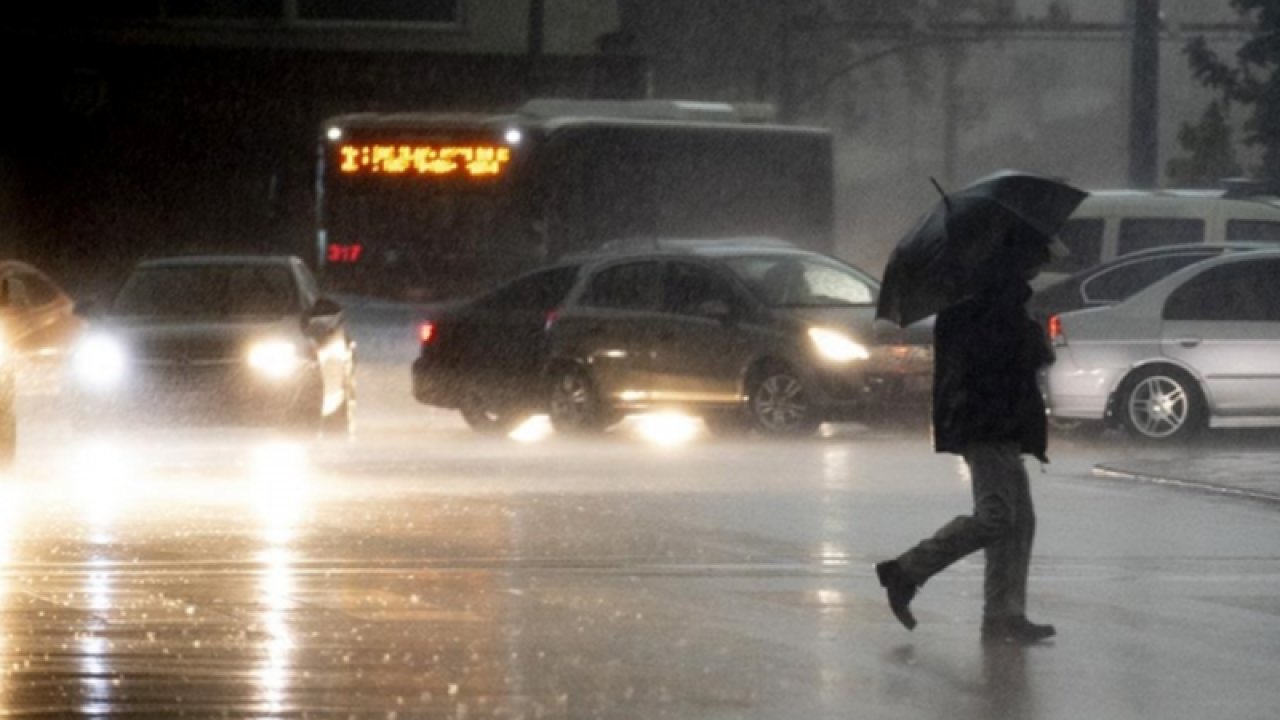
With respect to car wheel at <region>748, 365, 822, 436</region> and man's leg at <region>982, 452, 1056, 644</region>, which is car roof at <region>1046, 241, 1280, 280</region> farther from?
man's leg at <region>982, 452, 1056, 644</region>

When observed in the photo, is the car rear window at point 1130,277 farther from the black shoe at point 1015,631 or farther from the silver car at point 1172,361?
the black shoe at point 1015,631

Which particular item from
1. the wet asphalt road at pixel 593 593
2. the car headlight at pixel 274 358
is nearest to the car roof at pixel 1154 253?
the wet asphalt road at pixel 593 593

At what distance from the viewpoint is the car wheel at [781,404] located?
1010 inches

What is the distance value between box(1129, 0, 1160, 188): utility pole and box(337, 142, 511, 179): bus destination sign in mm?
7301

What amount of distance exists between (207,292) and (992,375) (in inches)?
607

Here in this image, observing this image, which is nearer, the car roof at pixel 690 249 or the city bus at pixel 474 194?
the car roof at pixel 690 249

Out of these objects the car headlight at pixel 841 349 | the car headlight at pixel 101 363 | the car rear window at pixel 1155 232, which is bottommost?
the car headlight at pixel 101 363

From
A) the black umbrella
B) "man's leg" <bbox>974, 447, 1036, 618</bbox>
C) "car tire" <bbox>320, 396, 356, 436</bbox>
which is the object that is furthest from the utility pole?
"man's leg" <bbox>974, 447, 1036, 618</bbox>

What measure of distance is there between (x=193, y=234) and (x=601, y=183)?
55.5ft

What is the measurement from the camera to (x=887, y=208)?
124m

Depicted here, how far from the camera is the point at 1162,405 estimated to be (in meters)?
24.9

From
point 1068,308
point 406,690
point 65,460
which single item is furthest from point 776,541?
point 1068,308

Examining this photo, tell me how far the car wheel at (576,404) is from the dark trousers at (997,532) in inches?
542

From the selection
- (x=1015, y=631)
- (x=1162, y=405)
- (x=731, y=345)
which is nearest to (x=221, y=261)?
(x=731, y=345)
